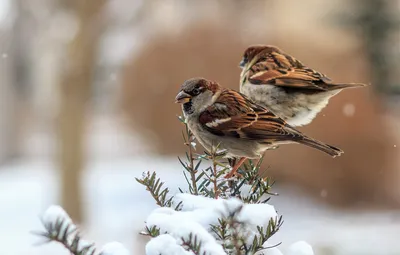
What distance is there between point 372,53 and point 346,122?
1377mm

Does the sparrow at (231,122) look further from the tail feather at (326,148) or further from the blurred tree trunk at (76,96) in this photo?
the blurred tree trunk at (76,96)

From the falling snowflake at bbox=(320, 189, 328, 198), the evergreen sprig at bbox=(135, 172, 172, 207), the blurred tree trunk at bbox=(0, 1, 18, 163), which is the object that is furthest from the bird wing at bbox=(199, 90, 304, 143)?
the blurred tree trunk at bbox=(0, 1, 18, 163)

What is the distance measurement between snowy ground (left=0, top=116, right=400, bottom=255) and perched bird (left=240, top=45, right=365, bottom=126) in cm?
206

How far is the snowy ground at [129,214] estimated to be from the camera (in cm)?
420

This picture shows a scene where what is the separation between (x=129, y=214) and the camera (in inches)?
203

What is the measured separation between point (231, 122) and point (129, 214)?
4274 mm

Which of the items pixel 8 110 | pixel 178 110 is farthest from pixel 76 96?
pixel 8 110

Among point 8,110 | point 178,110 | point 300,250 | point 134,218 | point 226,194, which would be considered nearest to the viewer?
point 300,250

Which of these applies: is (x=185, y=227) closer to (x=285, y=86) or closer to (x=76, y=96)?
(x=285, y=86)

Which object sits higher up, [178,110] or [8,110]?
[8,110]

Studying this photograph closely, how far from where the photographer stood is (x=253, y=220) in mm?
494

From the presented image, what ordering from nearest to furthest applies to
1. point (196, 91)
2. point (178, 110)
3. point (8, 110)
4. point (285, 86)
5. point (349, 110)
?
point (196, 91), point (285, 86), point (349, 110), point (178, 110), point (8, 110)

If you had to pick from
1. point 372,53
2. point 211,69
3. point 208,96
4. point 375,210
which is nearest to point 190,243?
point 208,96

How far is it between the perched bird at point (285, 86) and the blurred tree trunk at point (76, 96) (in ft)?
12.1
